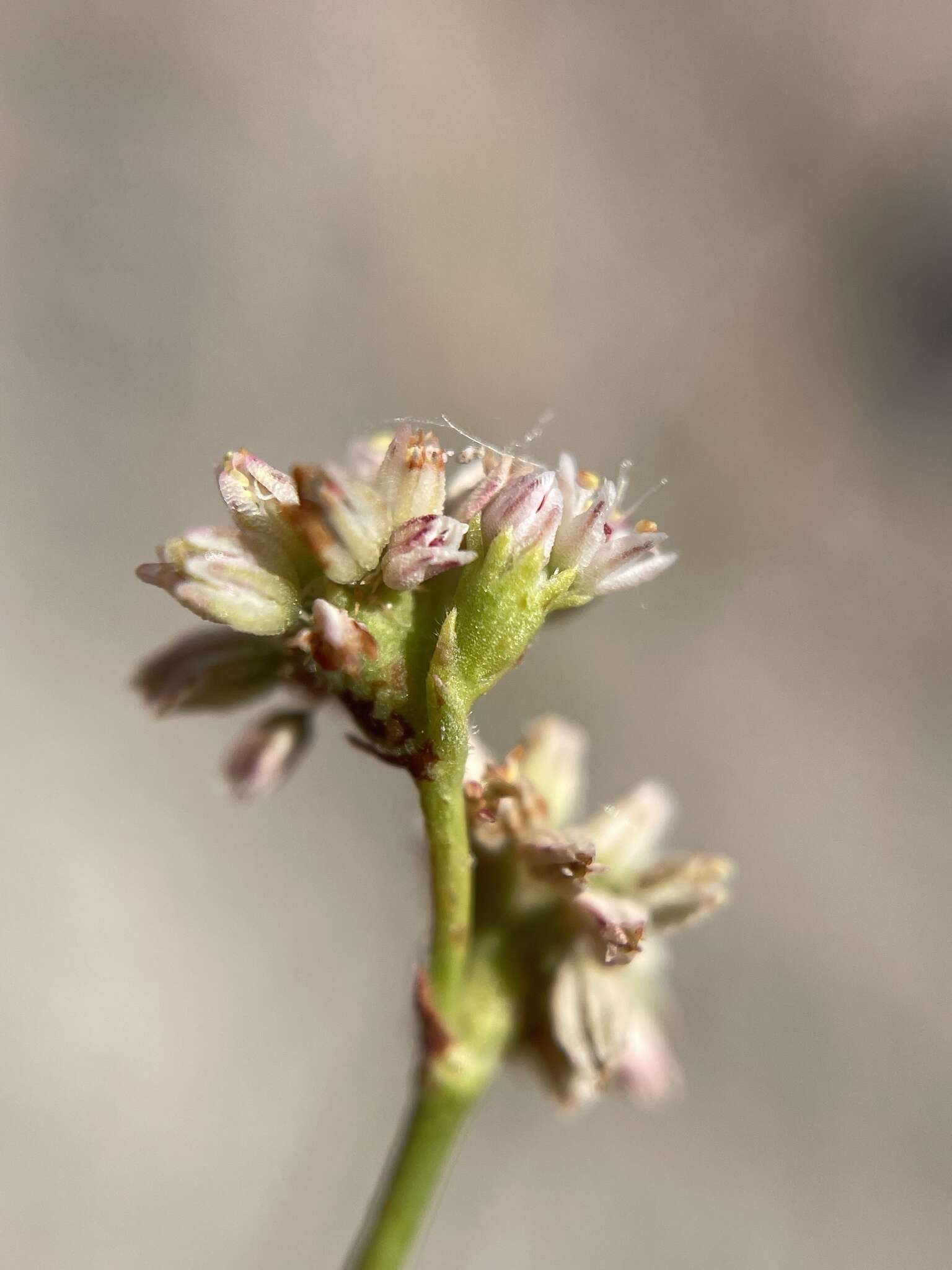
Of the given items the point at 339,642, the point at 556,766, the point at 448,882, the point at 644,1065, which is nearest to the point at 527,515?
the point at 339,642

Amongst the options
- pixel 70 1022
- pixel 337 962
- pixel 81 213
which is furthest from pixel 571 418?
pixel 70 1022

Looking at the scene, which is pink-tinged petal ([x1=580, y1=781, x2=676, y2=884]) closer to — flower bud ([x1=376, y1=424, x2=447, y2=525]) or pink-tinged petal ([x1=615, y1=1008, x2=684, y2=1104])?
pink-tinged petal ([x1=615, y1=1008, x2=684, y2=1104])

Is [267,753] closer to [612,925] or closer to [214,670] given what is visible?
[214,670]

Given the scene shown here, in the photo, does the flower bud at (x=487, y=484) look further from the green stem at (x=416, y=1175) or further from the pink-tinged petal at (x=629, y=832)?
the green stem at (x=416, y=1175)

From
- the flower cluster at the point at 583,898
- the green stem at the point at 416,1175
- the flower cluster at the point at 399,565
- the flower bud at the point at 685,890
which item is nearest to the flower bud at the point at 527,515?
the flower cluster at the point at 399,565

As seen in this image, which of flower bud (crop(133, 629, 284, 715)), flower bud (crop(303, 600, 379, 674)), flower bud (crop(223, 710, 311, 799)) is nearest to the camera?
flower bud (crop(303, 600, 379, 674))

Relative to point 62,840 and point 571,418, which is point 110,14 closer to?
point 571,418

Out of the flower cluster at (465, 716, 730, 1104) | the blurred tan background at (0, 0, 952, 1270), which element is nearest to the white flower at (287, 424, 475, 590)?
the flower cluster at (465, 716, 730, 1104)
